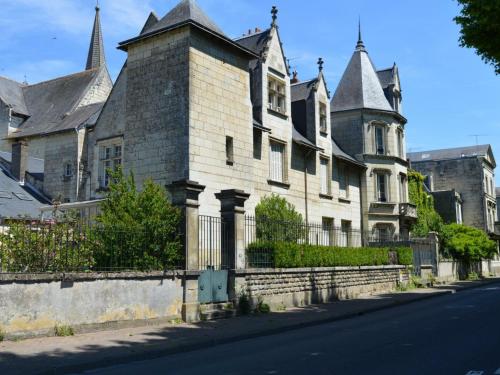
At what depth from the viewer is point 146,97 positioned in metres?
19.0

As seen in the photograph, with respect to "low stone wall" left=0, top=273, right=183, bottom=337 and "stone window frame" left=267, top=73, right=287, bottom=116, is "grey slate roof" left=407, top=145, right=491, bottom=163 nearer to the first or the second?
"stone window frame" left=267, top=73, right=287, bottom=116

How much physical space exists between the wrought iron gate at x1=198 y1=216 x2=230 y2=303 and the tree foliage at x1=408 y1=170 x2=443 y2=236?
22.0 metres

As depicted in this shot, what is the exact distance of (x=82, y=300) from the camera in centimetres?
1083

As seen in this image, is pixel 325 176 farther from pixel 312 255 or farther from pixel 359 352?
pixel 359 352

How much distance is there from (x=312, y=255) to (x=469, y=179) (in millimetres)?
40072

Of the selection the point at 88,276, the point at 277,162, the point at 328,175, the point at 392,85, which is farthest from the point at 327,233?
the point at 88,276

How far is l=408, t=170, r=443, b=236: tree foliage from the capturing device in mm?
34188

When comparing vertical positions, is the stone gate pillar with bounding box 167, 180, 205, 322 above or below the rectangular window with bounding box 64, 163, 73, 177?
below

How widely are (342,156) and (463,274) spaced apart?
13981 mm

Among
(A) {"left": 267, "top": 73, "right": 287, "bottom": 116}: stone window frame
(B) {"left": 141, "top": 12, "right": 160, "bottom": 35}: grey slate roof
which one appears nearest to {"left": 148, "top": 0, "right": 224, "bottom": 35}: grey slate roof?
(B) {"left": 141, "top": 12, "right": 160, "bottom": 35}: grey slate roof

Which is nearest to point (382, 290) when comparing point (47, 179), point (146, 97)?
point (146, 97)

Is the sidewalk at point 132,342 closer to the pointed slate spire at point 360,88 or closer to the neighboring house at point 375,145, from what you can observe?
the neighboring house at point 375,145

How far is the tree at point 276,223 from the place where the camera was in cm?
1644

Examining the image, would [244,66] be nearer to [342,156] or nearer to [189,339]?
[342,156]
